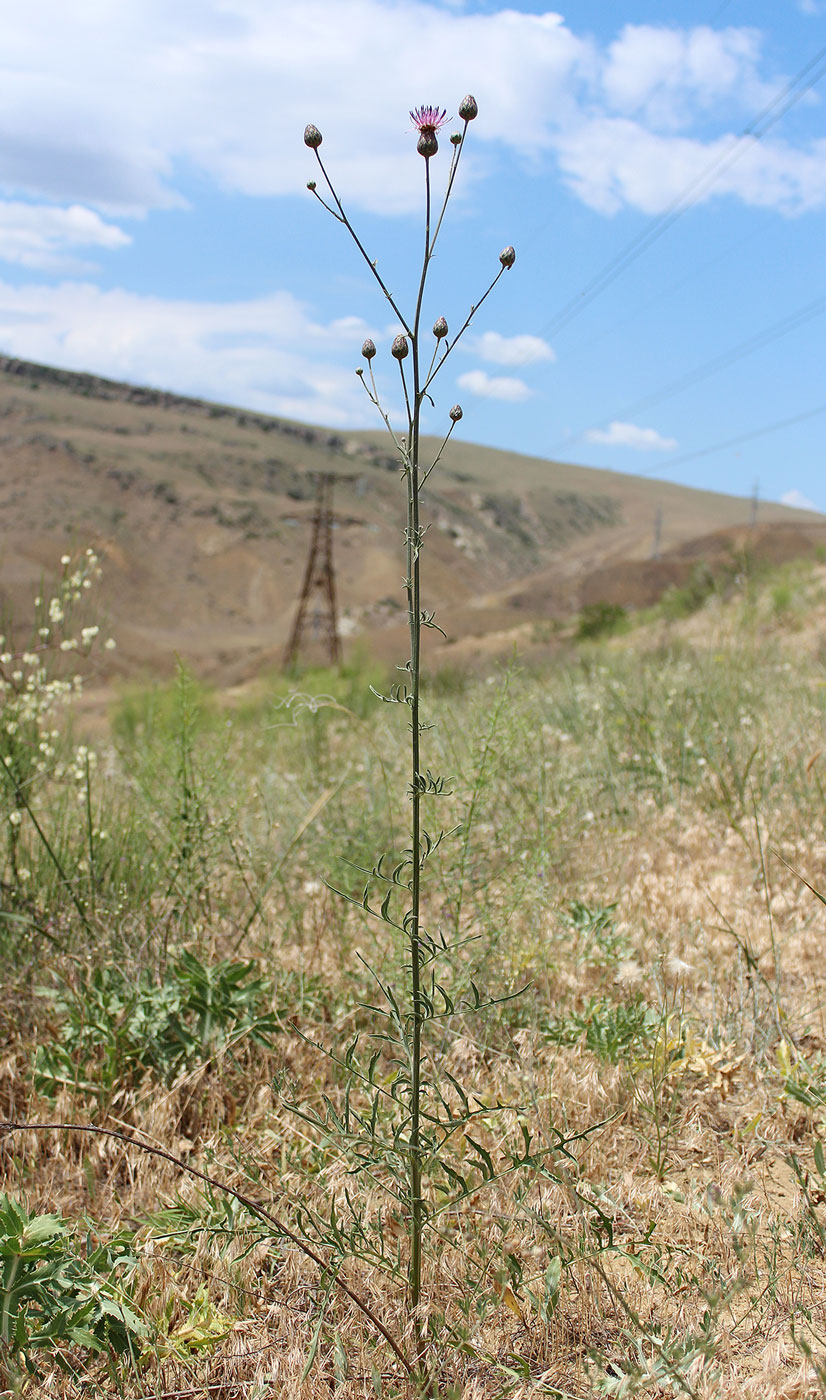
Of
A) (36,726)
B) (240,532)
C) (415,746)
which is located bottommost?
(36,726)

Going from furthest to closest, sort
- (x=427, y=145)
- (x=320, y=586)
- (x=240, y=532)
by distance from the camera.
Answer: (x=240, y=532) < (x=320, y=586) < (x=427, y=145)

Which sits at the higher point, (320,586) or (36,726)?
(320,586)

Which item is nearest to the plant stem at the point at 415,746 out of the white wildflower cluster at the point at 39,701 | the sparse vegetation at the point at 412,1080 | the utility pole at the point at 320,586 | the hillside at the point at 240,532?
the sparse vegetation at the point at 412,1080

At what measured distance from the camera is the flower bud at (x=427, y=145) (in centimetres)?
133

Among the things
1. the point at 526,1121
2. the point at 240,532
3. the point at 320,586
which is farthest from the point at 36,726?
the point at 240,532

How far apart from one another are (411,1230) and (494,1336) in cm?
25

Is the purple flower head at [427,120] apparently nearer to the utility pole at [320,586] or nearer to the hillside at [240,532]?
the utility pole at [320,586]

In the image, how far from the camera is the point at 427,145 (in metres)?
1.33

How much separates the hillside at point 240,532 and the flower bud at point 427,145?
1714 centimetres

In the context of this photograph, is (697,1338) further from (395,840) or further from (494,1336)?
(395,840)

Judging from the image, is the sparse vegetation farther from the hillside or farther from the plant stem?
the hillside

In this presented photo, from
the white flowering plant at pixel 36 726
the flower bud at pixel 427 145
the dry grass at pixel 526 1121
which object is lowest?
the dry grass at pixel 526 1121

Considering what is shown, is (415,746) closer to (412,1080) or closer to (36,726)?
(412,1080)

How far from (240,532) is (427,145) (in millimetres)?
49341
